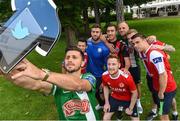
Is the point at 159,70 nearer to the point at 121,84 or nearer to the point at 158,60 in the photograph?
the point at 158,60

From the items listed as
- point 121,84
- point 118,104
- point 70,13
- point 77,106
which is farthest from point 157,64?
point 70,13

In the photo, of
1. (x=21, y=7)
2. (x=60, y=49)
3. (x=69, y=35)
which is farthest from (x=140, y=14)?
(x=21, y=7)

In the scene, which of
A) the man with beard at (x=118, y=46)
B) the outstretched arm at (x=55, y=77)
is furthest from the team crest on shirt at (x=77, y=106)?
the man with beard at (x=118, y=46)

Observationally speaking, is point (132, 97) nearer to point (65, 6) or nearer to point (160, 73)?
point (160, 73)

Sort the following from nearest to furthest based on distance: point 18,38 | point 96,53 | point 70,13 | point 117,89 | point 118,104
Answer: point 18,38 < point 117,89 < point 118,104 < point 96,53 < point 70,13

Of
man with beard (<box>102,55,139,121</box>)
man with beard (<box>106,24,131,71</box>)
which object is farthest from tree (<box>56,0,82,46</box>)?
man with beard (<box>102,55,139,121</box>)

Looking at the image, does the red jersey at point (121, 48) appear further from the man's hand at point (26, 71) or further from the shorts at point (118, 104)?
the man's hand at point (26, 71)
